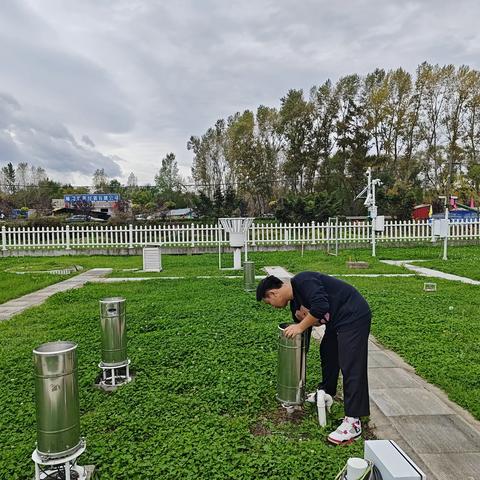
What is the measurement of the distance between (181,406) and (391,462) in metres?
1.85

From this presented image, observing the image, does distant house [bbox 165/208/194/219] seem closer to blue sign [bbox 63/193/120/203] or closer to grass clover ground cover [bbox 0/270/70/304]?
blue sign [bbox 63/193/120/203]

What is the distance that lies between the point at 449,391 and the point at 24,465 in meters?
3.22

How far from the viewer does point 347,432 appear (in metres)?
2.68

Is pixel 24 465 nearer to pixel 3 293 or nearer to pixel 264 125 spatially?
pixel 3 293

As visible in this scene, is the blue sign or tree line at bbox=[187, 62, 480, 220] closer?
tree line at bbox=[187, 62, 480, 220]

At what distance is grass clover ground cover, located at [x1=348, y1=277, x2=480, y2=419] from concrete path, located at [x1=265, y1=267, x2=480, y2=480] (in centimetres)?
16

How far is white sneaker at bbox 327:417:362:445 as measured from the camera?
8.67 feet

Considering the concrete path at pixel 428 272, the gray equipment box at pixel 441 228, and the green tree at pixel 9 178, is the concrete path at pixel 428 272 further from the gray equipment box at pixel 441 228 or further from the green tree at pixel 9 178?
the green tree at pixel 9 178

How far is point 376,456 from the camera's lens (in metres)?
1.84

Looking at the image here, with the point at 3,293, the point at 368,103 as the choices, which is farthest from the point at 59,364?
the point at 368,103

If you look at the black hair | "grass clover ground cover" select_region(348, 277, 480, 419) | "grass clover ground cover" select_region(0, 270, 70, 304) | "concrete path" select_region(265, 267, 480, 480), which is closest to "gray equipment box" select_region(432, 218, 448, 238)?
"grass clover ground cover" select_region(348, 277, 480, 419)

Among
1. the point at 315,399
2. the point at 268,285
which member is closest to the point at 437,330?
the point at 315,399

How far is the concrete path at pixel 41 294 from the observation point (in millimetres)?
6899

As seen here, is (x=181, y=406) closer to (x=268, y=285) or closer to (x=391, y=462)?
(x=268, y=285)
